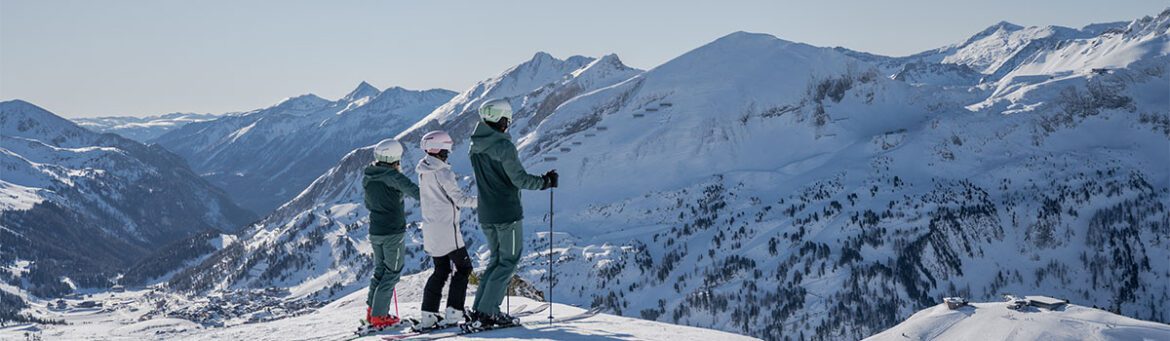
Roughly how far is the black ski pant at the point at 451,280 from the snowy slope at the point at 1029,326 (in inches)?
560

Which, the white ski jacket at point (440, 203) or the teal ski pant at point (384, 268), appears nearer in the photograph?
the white ski jacket at point (440, 203)

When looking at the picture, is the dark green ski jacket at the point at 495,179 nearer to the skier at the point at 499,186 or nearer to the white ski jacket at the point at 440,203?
the skier at the point at 499,186

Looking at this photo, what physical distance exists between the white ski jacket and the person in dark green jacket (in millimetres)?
871

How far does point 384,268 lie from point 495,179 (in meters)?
4.51

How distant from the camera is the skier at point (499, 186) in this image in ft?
53.6

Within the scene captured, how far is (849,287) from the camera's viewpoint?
163125 millimetres

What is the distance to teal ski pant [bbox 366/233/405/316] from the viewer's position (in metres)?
19.3

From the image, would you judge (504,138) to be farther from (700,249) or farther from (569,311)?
(700,249)

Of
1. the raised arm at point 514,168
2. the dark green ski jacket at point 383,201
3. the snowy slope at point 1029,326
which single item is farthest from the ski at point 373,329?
the snowy slope at point 1029,326

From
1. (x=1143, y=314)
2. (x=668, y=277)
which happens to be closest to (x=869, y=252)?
(x=668, y=277)

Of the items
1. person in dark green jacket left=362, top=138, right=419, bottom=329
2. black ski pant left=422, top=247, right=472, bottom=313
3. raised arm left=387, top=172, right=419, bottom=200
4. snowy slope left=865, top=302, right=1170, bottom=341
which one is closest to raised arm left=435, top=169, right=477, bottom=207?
black ski pant left=422, top=247, right=472, bottom=313

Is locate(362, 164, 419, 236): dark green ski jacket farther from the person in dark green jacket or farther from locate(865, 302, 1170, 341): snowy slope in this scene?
locate(865, 302, 1170, 341): snowy slope

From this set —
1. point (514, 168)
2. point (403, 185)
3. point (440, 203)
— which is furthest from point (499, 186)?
point (403, 185)

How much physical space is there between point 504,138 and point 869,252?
564 ft
